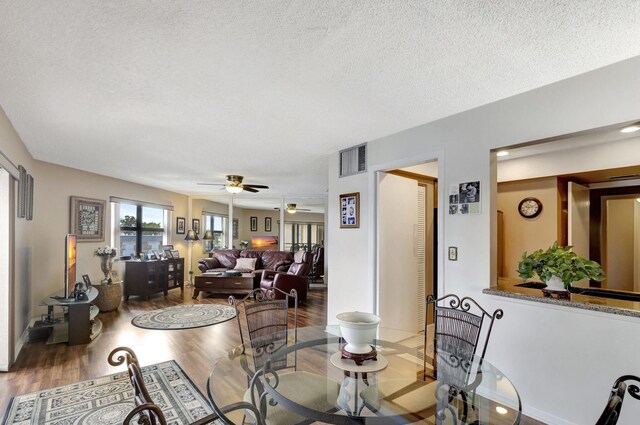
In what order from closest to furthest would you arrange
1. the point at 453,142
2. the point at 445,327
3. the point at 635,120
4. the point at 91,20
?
the point at 91,20 → the point at 635,120 → the point at 445,327 → the point at 453,142

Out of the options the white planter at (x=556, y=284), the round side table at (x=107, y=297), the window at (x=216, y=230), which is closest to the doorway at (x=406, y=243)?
the white planter at (x=556, y=284)

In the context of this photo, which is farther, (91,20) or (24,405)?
(24,405)

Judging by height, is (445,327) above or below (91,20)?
below

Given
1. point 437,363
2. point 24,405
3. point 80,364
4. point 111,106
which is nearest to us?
point 437,363

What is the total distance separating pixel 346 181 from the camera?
409 centimetres

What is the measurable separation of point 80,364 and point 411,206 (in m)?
4.11

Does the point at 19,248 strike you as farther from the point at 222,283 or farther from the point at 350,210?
the point at 350,210

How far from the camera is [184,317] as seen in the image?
507 cm

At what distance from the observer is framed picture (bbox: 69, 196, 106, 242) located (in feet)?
17.9

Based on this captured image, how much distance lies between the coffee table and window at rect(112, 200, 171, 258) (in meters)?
1.36

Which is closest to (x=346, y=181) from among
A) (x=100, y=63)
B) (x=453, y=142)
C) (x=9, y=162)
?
(x=453, y=142)

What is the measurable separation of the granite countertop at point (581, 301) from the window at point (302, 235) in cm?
870

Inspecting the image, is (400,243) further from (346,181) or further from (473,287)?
(473,287)

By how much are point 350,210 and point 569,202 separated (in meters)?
2.92
